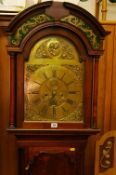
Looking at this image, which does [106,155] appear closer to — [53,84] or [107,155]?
[107,155]

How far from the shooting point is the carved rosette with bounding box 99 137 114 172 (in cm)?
165

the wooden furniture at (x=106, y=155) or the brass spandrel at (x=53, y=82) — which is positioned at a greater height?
the brass spandrel at (x=53, y=82)

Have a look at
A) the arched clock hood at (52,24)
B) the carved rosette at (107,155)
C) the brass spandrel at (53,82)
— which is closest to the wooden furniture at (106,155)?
the carved rosette at (107,155)

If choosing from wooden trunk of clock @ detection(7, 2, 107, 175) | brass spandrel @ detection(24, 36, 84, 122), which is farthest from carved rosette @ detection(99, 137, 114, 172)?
brass spandrel @ detection(24, 36, 84, 122)

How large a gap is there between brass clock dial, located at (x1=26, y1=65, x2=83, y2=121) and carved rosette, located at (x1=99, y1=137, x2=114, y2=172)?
0.37m

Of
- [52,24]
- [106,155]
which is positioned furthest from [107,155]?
Answer: [52,24]

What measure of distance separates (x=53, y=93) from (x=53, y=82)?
0.22 ft

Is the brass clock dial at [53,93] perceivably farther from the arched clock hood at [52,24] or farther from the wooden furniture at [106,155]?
the wooden furniture at [106,155]

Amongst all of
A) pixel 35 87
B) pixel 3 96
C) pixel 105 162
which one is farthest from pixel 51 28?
pixel 105 162

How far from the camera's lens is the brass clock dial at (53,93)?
4.77 feet

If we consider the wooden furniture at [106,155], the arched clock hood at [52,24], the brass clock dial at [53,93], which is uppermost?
the arched clock hood at [52,24]

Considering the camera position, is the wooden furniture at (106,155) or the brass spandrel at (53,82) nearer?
the brass spandrel at (53,82)

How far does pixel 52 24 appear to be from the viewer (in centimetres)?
140

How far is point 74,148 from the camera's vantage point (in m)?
1.52
